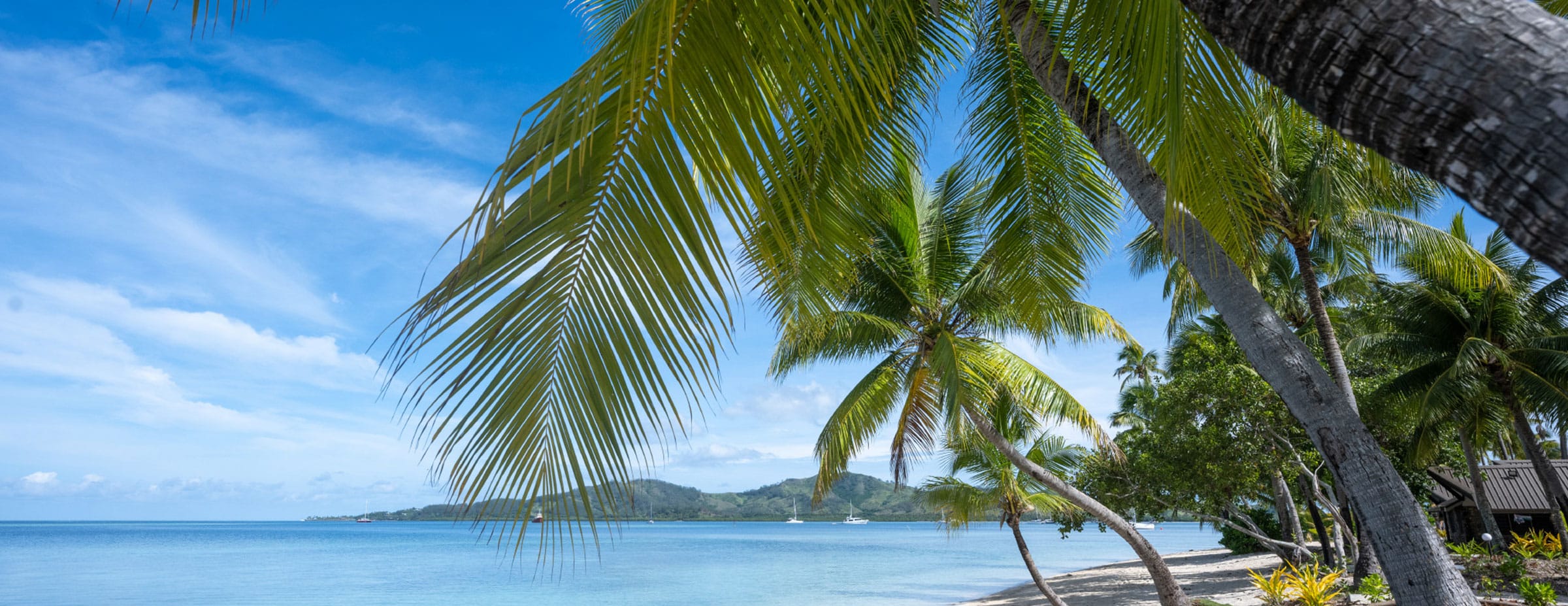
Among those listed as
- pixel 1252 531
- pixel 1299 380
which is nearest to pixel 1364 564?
pixel 1252 531

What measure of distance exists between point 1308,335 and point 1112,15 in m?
18.6

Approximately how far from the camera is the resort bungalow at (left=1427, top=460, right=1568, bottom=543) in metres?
19.3

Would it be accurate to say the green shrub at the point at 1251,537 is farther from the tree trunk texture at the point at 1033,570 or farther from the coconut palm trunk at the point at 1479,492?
the tree trunk texture at the point at 1033,570

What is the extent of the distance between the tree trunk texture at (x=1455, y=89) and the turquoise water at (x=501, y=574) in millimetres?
15556

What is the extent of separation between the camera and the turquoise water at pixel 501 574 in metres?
29.5

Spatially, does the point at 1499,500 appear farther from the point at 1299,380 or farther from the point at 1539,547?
the point at 1299,380

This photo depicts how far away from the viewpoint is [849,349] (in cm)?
1292

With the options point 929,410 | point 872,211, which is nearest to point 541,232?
point 872,211

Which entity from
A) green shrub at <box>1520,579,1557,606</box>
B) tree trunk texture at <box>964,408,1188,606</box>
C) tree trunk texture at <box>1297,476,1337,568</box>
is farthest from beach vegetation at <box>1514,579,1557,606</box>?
tree trunk texture at <box>1297,476,1337,568</box>

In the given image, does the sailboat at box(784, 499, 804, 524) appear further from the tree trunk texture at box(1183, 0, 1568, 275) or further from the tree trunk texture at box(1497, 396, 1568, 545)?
the tree trunk texture at box(1183, 0, 1568, 275)

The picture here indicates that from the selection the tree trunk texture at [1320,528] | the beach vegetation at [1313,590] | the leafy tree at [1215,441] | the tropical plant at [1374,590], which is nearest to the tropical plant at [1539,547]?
the tree trunk texture at [1320,528]

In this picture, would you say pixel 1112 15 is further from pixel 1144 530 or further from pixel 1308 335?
pixel 1144 530

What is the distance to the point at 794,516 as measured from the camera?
152 m

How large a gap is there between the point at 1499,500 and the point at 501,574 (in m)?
39.9
